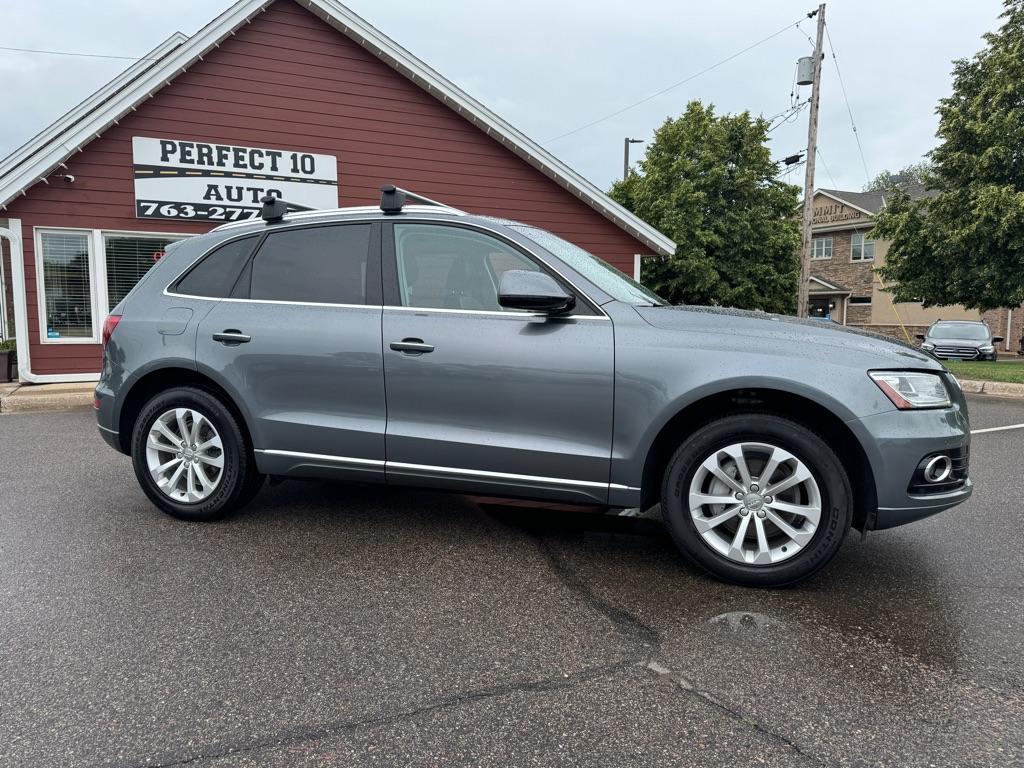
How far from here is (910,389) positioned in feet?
9.90

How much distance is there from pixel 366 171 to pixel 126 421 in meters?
9.08

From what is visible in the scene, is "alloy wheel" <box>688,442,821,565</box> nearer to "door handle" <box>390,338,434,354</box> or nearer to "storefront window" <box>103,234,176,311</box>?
"door handle" <box>390,338,434,354</box>

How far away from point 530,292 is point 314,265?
4.56ft

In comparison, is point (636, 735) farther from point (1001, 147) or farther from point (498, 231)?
point (1001, 147)

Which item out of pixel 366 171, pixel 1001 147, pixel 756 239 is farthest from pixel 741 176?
pixel 366 171

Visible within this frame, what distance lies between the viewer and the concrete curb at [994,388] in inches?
442

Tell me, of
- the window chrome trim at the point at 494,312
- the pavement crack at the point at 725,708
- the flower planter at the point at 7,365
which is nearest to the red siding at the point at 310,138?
the flower planter at the point at 7,365

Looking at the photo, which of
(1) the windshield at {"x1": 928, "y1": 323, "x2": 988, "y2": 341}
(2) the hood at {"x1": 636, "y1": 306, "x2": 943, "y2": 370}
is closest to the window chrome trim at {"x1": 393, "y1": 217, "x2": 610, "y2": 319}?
(2) the hood at {"x1": 636, "y1": 306, "x2": 943, "y2": 370}

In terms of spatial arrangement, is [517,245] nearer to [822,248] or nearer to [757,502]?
[757,502]

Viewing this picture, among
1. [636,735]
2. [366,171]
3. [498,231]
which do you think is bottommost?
[636,735]

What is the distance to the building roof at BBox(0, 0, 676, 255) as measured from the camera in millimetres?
9977

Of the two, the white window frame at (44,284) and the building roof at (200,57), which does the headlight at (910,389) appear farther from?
the white window frame at (44,284)

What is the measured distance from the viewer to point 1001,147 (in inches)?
703

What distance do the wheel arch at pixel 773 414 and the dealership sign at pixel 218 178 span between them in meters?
9.62
